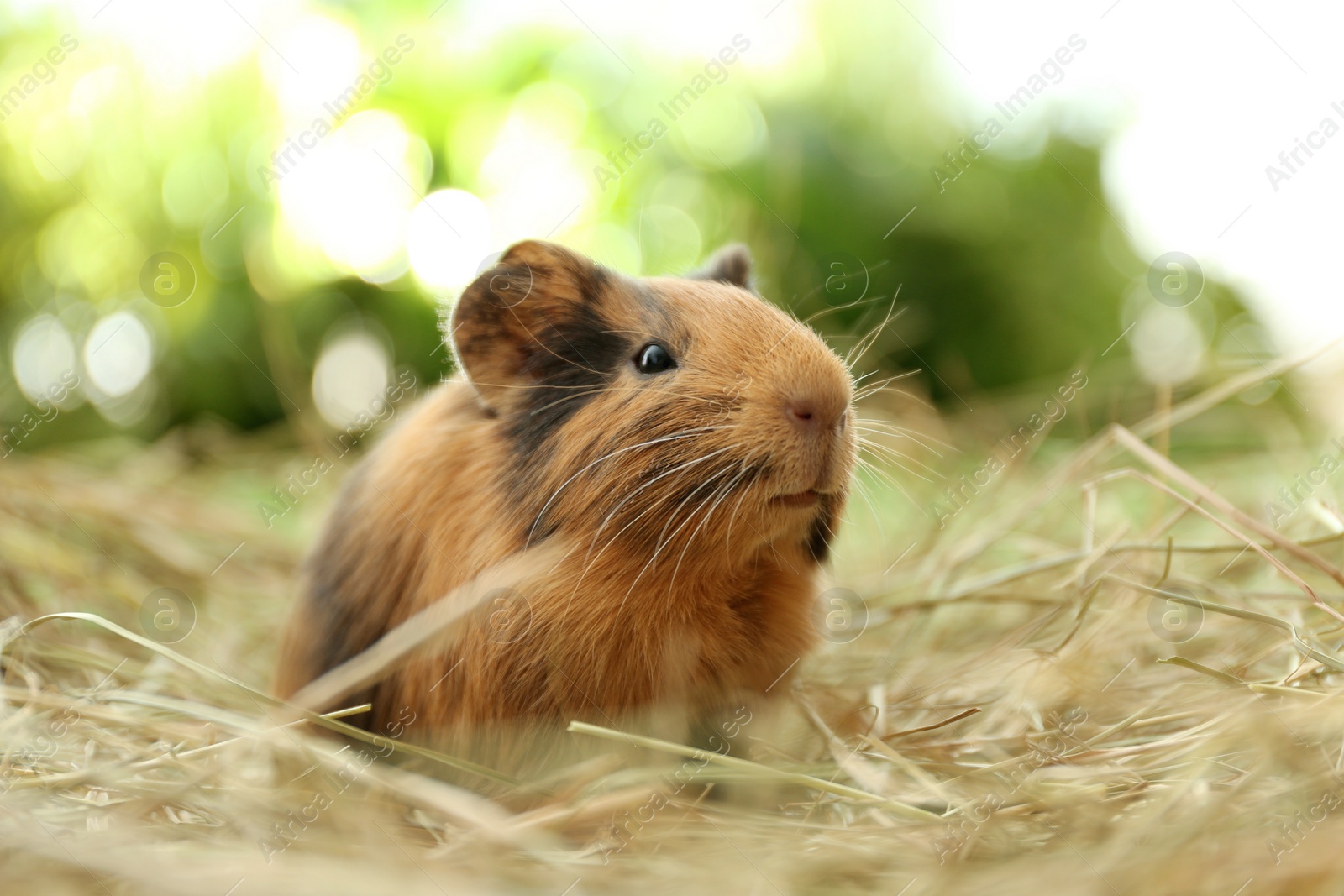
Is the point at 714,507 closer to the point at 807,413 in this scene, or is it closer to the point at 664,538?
the point at 664,538

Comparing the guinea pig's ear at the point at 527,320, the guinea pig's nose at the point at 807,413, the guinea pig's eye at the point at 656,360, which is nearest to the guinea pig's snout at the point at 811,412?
the guinea pig's nose at the point at 807,413

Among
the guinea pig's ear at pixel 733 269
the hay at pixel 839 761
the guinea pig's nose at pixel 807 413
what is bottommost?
the hay at pixel 839 761

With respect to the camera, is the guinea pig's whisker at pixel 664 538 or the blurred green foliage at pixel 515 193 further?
the blurred green foliage at pixel 515 193

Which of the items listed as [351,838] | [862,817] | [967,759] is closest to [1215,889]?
[862,817]

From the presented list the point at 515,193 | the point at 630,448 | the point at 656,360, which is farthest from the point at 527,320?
the point at 515,193

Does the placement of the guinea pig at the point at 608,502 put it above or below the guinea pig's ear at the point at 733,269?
below

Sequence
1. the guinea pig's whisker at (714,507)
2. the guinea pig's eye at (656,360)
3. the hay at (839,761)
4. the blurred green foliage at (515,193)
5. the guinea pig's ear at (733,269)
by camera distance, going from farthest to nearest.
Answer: the blurred green foliage at (515,193) → the guinea pig's ear at (733,269) → the guinea pig's eye at (656,360) → the guinea pig's whisker at (714,507) → the hay at (839,761)

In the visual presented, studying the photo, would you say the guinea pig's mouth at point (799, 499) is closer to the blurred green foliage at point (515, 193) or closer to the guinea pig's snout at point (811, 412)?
the guinea pig's snout at point (811, 412)

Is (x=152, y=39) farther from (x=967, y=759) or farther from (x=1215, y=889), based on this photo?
(x=1215, y=889)
